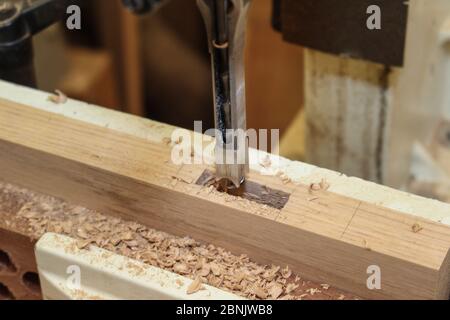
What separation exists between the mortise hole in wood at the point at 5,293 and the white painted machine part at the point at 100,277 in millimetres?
124

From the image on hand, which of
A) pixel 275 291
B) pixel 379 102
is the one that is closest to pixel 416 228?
pixel 275 291

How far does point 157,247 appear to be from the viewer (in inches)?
33.9

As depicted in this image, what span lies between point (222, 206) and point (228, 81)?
0.47ft

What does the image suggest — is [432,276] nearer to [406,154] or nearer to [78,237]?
[78,237]

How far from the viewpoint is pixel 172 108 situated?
2861 mm

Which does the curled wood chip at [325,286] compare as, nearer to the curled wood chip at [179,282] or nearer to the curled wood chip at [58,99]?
the curled wood chip at [179,282]

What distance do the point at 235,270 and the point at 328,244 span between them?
4.6 inches

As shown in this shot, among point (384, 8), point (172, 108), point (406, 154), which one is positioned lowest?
point (172, 108)

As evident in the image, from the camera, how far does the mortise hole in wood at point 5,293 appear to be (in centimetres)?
97

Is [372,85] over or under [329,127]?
over

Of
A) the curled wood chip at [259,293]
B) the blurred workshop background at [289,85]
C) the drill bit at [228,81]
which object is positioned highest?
the drill bit at [228,81]

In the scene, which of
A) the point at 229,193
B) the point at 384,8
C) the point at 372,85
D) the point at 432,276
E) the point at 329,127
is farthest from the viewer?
the point at 329,127

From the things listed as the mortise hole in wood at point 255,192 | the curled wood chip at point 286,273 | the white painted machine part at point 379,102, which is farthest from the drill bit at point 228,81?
the white painted machine part at point 379,102

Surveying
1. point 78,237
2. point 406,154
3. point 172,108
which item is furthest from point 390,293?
point 172,108
